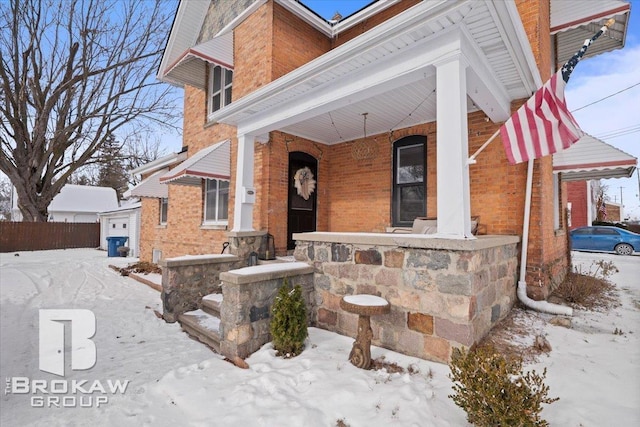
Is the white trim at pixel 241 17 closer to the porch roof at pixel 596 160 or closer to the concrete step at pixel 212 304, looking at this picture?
the concrete step at pixel 212 304

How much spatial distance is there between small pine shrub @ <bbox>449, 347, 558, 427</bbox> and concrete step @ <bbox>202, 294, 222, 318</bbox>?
4.33 m

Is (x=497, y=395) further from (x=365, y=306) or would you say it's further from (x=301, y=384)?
(x=301, y=384)

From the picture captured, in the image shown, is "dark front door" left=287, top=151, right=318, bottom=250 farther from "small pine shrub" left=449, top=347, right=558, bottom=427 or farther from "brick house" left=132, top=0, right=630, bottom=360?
"small pine shrub" left=449, top=347, right=558, bottom=427

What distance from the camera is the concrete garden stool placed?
3.36m

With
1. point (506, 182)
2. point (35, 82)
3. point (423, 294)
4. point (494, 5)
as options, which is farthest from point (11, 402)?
point (35, 82)

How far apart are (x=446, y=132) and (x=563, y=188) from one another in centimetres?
605

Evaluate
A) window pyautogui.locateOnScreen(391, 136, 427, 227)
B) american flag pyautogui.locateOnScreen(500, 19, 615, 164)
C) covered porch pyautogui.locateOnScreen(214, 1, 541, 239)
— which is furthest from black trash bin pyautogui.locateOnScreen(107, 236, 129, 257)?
american flag pyautogui.locateOnScreen(500, 19, 615, 164)

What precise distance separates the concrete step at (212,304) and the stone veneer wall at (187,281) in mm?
138

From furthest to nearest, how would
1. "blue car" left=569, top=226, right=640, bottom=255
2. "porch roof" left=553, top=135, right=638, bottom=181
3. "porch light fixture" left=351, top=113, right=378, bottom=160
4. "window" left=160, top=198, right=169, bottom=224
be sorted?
"blue car" left=569, top=226, right=640, bottom=255 → "window" left=160, top=198, right=169, bottom=224 → "porch light fixture" left=351, top=113, right=378, bottom=160 → "porch roof" left=553, top=135, right=638, bottom=181

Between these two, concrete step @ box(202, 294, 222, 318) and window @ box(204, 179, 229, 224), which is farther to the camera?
window @ box(204, 179, 229, 224)

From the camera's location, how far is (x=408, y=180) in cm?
683

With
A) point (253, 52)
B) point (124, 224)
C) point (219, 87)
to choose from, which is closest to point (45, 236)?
point (124, 224)
